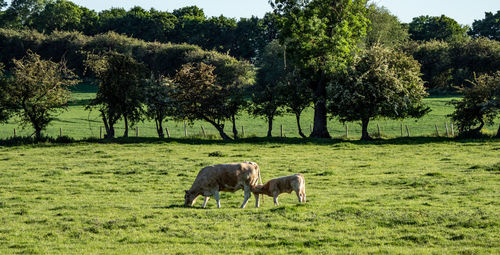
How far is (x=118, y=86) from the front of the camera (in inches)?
2101

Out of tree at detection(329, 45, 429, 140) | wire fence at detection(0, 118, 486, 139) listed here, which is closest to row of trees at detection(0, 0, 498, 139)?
tree at detection(329, 45, 429, 140)

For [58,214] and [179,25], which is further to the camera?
[179,25]

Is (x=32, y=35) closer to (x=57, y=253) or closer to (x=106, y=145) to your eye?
(x=106, y=145)

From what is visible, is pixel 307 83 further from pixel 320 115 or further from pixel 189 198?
pixel 189 198

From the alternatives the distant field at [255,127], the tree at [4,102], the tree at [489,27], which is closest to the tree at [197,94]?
the distant field at [255,127]

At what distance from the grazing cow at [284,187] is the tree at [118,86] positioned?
3547 cm

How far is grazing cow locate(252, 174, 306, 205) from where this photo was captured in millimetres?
19828

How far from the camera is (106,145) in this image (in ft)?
156

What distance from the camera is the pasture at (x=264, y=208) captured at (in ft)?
48.1

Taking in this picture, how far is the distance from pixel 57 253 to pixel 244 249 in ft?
16.1

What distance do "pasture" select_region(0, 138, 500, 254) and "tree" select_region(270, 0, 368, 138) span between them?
14.2m

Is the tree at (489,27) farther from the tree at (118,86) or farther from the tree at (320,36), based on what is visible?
the tree at (118,86)

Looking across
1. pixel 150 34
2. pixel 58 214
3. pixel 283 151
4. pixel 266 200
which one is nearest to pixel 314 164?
pixel 283 151

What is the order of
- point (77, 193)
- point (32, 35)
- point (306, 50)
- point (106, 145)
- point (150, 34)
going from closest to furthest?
point (77, 193) → point (106, 145) → point (306, 50) → point (32, 35) → point (150, 34)
